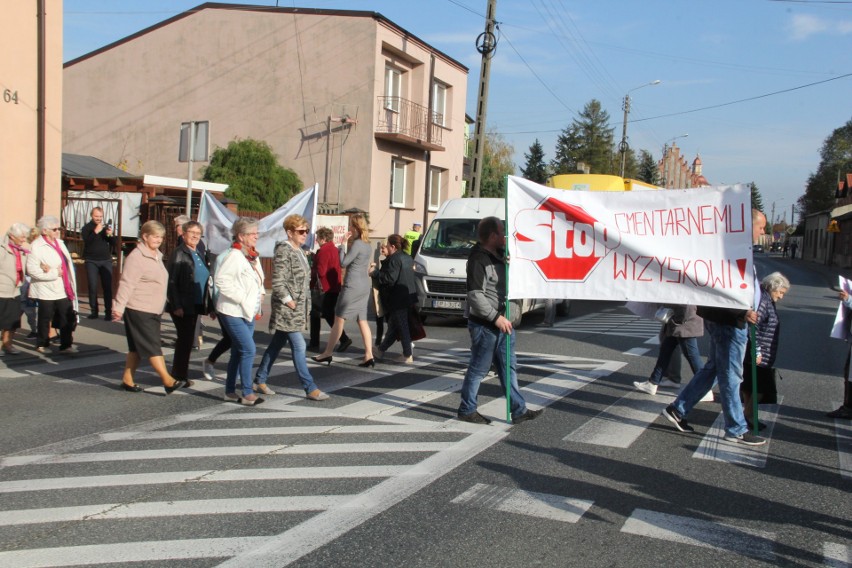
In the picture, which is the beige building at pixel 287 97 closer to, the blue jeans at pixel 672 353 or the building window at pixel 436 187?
the building window at pixel 436 187

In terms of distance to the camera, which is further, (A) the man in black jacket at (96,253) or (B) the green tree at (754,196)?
(A) the man in black jacket at (96,253)

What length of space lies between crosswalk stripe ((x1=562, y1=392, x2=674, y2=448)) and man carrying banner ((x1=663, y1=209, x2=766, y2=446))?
2.47ft

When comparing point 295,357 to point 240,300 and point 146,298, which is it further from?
point 146,298

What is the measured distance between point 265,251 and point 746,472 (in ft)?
24.7

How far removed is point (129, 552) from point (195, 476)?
1274mm

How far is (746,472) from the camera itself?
225 inches

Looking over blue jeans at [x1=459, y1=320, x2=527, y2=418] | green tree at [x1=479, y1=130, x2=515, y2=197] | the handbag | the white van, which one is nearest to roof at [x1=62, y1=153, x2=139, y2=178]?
the white van

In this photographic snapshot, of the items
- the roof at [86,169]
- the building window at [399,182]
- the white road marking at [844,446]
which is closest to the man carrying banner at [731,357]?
the white road marking at [844,446]

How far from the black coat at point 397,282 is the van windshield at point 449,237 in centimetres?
468

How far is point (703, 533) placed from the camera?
4480 millimetres

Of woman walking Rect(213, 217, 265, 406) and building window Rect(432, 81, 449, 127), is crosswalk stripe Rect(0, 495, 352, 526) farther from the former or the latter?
building window Rect(432, 81, 449, 127)

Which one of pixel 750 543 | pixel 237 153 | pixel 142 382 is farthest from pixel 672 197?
pixel 237 153

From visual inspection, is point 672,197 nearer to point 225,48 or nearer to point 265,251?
point 265,251

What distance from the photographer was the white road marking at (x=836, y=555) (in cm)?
412
